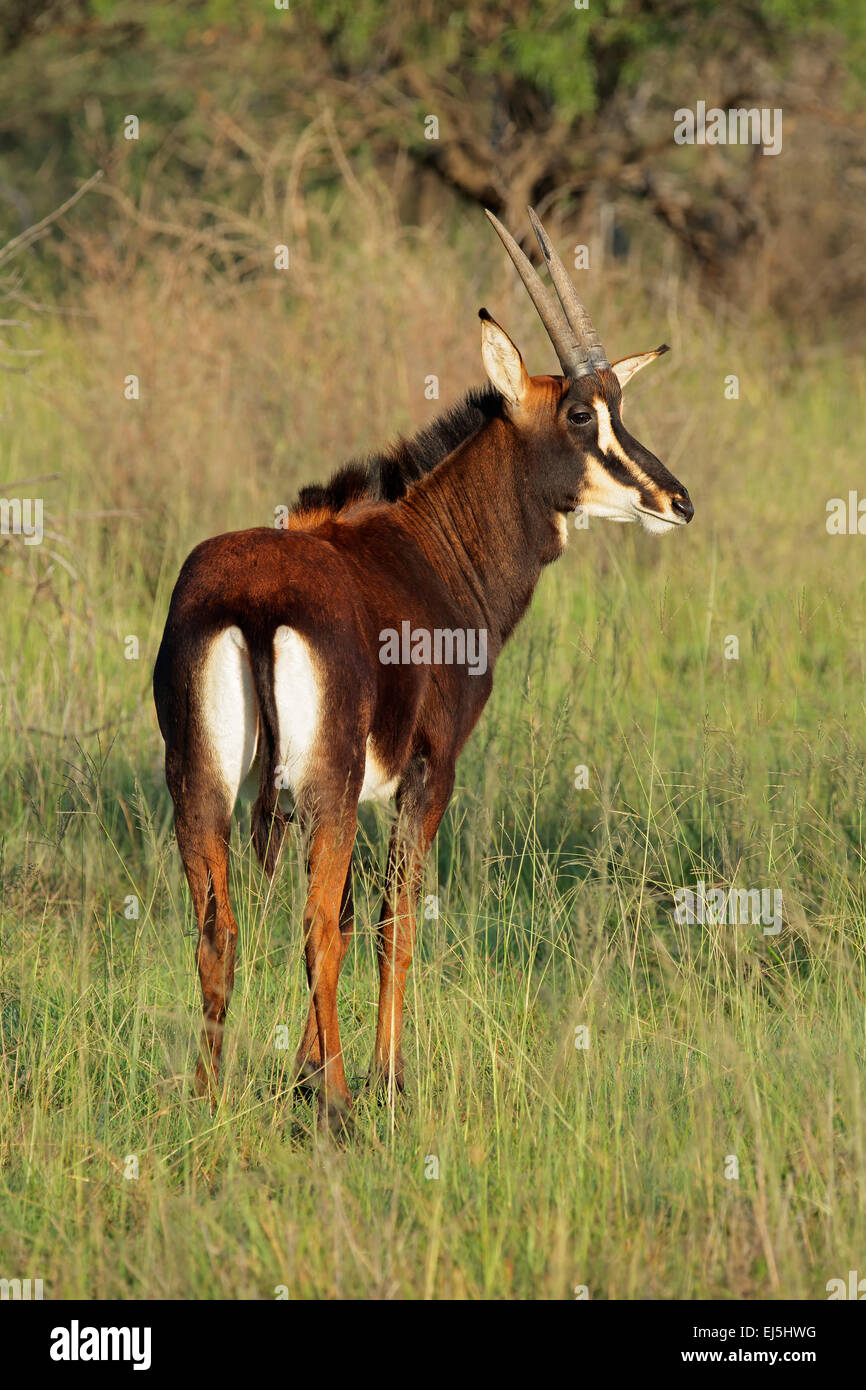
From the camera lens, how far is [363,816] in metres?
5.38

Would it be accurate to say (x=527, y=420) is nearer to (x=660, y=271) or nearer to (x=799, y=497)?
(x=799, y=497)

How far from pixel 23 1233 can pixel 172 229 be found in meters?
6.37

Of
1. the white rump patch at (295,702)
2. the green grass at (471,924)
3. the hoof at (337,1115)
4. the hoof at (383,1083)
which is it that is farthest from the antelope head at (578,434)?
the hoof at (337,1115)

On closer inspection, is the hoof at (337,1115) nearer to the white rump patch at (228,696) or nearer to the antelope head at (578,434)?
the white rump patch at (228,696)

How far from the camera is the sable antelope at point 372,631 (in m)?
3.20

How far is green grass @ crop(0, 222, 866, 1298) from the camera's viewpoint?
290cm

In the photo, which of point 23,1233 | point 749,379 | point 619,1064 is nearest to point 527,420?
point 619,1064

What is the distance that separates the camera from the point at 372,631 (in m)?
3.48

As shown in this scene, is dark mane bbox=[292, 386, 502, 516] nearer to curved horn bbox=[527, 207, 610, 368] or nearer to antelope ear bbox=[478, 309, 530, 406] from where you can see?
antelope ear bbox=[478, 309, 530, 406]

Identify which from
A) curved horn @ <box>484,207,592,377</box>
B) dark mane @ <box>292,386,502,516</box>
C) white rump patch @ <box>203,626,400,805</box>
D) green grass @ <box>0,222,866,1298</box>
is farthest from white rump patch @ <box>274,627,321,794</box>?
curved horn @ <box>484,207,592,377</box>

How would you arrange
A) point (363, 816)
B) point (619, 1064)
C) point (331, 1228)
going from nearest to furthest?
point (331, 1228)
point (619, 1064)
point (363, 816)

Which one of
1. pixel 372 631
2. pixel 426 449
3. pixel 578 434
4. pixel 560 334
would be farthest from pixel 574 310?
pixel 372 631

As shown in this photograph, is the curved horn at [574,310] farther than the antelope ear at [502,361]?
Yes

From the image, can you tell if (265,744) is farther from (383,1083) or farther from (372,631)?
(383,1083)
